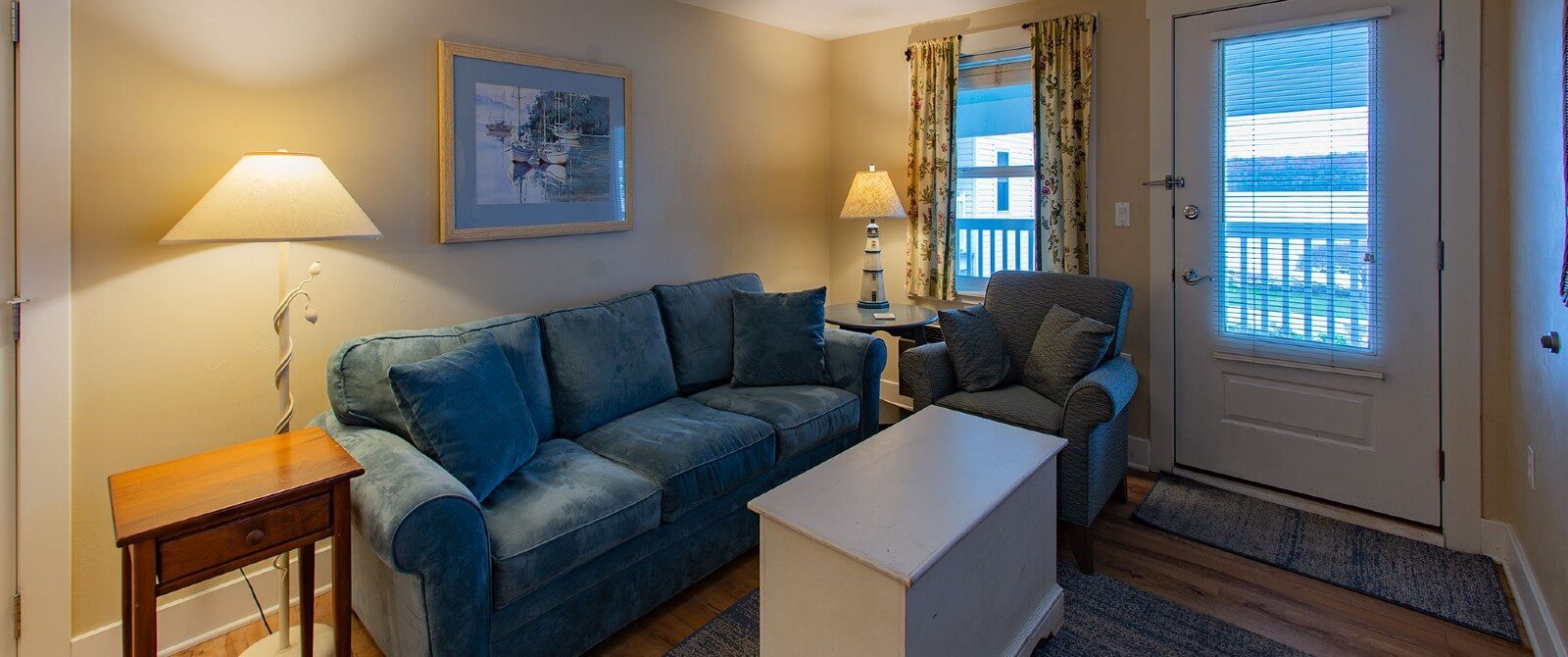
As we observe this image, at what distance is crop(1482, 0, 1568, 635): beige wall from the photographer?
6.48 ft

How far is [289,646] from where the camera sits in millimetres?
2121

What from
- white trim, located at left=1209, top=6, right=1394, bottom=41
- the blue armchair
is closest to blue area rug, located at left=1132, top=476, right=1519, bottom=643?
the blue armchair

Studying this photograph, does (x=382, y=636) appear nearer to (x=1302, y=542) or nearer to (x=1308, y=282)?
(x=1302, y=542)

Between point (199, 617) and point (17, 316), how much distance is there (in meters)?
0.99

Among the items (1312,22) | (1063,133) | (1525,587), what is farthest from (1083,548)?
(1312,22)

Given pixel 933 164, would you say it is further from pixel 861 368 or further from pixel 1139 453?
pixel 1139 453

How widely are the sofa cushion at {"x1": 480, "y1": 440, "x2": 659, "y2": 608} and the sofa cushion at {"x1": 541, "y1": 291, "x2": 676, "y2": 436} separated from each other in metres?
0.35

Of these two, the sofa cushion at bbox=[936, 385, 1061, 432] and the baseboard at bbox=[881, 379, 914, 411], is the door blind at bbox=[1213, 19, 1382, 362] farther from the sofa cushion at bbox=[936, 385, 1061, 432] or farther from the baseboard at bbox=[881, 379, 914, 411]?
the baseboard at bbox=[881, 379, 914, 411]

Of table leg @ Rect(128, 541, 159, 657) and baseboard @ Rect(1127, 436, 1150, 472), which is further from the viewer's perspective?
baseboard @ Rect(1127, 436, 1150, 472)

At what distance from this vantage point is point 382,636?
2117 millimetres

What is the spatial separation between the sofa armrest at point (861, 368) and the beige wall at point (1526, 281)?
2066 millimetres

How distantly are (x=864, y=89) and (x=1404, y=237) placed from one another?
263 centimetres

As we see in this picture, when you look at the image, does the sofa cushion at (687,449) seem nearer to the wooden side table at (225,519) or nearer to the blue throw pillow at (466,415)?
Result: the blue throw pillow at (466,415)

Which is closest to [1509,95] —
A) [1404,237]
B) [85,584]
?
[1404,237]
